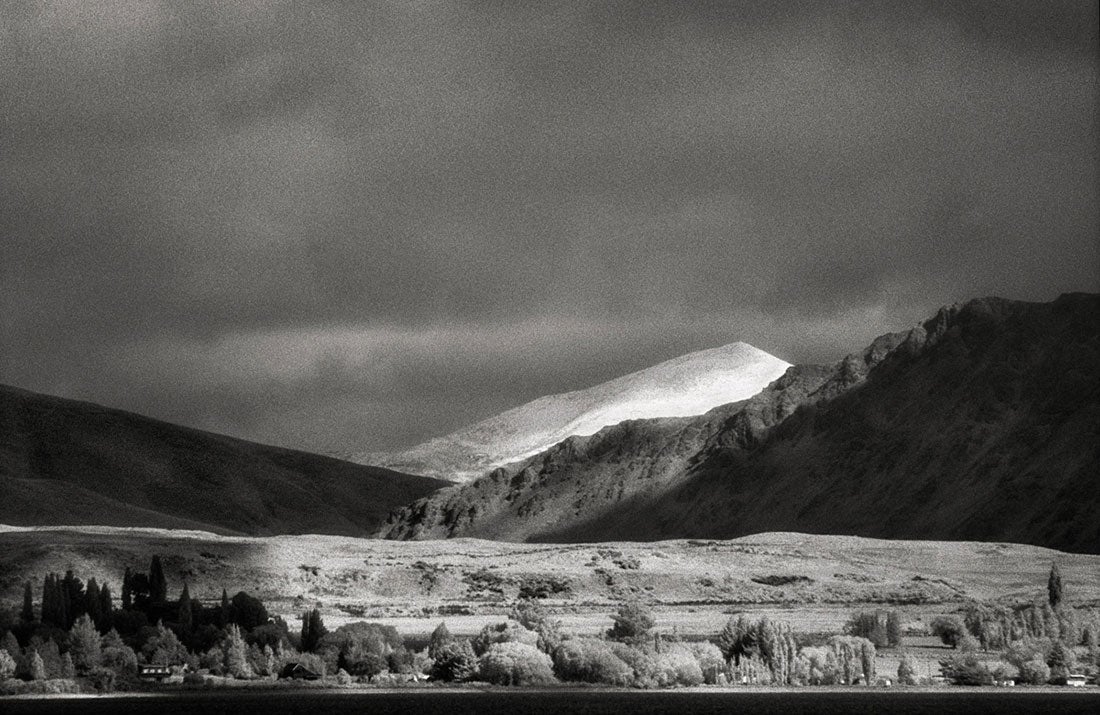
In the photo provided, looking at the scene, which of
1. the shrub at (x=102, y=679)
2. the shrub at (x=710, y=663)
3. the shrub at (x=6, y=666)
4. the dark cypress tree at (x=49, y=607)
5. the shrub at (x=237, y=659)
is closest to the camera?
the shrub at (x=6, y=666)

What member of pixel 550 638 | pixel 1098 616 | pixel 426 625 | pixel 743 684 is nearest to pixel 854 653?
pixel 743 684

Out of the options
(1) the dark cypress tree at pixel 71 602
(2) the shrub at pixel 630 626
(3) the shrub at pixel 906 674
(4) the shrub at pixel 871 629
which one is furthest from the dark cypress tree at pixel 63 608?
(4) the shrub at pixel 871 629

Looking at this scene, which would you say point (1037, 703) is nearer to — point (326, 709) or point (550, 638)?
point (550, 638)

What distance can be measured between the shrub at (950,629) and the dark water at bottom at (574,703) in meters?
22.8

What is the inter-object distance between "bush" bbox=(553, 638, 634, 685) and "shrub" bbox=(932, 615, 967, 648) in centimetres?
3629

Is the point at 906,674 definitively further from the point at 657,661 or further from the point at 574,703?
the point at 574,703

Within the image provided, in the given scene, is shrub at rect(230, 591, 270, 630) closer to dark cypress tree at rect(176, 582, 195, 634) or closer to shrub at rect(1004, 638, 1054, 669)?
dark cypress tree at rect(176, 582, 195, 634)

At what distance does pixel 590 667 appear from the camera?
485ft

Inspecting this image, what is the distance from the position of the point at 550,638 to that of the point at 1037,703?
130ft

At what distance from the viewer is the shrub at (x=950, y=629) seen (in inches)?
6599

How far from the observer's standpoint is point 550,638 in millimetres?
152625

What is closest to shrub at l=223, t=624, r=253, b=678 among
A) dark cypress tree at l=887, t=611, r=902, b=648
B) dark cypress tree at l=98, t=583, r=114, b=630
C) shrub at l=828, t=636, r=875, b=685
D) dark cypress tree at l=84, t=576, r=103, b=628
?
dark cypress tree at l=98, t=583, r=114, b=630

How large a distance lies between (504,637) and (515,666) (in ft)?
17.1

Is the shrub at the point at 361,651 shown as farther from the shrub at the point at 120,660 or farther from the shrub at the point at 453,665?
the shrub at the point at 120,660
